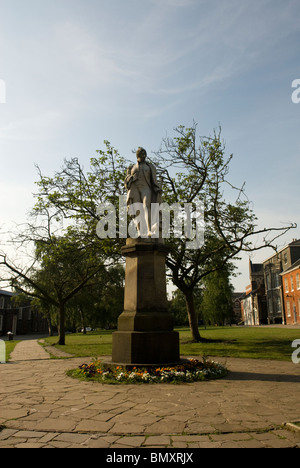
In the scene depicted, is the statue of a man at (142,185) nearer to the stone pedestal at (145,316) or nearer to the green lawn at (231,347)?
the stone pedestal at (145,316)

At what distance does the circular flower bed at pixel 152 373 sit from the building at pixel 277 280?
49.5 meters

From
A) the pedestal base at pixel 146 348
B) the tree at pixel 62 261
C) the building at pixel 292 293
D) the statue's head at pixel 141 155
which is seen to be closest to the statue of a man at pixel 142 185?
the statue's head at pixel 141 155

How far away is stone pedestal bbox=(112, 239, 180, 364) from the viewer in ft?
29.1

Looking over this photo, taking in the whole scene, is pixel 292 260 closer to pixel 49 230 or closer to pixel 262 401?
pixel 49 230

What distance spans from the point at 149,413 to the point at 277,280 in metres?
64.0

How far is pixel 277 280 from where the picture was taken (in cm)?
6456

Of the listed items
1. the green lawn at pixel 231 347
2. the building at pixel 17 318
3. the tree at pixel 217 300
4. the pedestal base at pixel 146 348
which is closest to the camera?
the pedestal base at pixel 146 348

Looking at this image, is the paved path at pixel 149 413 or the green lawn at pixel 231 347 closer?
the paved path at pixel 149 413

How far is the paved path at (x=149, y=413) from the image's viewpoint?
4.11 metres

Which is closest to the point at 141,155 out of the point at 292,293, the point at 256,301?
the point at 292,293

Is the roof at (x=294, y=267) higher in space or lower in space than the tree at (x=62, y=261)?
higher

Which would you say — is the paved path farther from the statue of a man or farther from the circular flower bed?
the statue of a man

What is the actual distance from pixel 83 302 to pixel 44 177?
2254 centimetres

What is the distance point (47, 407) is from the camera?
5629 millimetres
